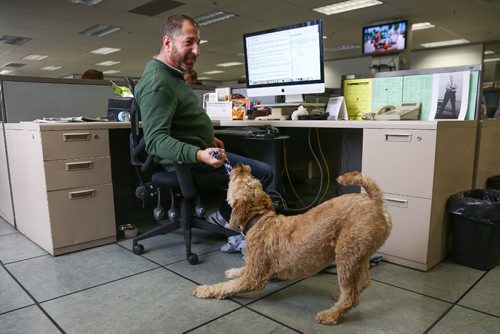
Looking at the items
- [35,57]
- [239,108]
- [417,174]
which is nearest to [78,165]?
[239,108]

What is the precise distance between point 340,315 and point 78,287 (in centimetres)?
107

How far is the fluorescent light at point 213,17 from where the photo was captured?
22.2 ft

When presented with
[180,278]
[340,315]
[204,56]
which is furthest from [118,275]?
[204,56]

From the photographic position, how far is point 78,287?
1527 millimetres

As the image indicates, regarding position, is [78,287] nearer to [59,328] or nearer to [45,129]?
[59,328]

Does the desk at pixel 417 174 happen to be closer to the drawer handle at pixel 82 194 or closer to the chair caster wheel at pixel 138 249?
the chair caster wheel at pixel 138 249

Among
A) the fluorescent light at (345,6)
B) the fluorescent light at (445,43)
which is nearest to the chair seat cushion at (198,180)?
the fluorescent light at (345,6)

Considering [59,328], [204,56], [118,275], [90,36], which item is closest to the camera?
[59,328]

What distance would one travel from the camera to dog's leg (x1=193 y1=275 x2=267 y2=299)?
133 centimetres

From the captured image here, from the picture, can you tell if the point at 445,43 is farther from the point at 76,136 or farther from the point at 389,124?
the point at 76,136

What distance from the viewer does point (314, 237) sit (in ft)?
3.99

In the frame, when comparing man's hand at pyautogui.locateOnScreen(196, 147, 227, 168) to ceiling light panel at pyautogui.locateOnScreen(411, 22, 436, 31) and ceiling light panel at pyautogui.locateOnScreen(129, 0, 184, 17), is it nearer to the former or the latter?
ceiling light panel at pyautogui.locateOnScreen(129, 0, 184, 17)

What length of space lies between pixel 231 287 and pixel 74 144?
1.13 meters

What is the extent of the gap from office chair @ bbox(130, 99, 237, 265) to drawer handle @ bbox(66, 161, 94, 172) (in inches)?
11.0
